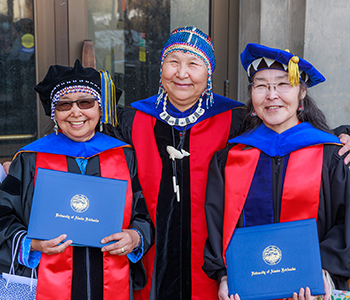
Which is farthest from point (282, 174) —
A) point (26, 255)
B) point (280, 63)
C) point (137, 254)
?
point (26, 255)

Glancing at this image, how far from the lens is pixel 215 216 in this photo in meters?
2.29

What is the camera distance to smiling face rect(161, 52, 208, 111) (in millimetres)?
2559

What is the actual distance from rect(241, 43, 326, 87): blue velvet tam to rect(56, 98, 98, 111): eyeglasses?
0.90 metres

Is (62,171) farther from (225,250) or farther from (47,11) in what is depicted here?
(47,11)

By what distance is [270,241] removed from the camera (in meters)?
2.00

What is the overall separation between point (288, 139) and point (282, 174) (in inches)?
7.5

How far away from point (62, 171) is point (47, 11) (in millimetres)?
1874

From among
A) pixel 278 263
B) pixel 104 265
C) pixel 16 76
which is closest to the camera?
pixel 278 263

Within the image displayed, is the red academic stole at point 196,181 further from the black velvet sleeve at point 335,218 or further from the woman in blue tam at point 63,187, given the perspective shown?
the black velvet sleeve at point 335,218

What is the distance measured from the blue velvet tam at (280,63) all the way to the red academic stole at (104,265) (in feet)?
3.06

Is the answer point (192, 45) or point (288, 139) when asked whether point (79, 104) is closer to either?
point (192, 45)

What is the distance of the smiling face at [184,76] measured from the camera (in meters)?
Result: 2.56

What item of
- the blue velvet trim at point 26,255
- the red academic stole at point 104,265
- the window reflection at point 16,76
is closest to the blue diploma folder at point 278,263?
the red academic stole at point 104,265

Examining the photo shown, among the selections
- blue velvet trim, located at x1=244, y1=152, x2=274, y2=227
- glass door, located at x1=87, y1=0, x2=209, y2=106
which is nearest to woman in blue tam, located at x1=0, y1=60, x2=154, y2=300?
blue velvet trim, located at x1=244, y1=152, x2=274, y2=227
